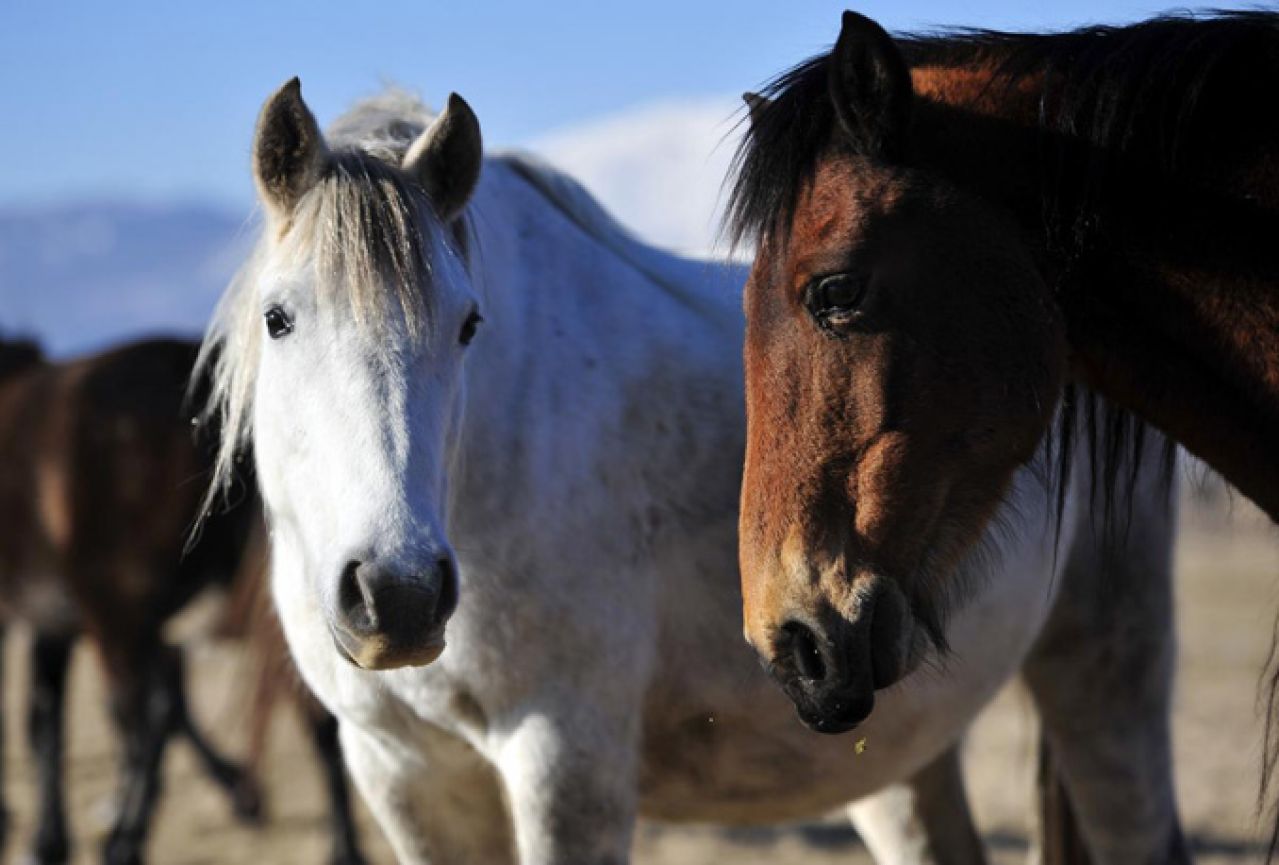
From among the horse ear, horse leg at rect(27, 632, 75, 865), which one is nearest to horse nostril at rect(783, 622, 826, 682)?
the horse ear

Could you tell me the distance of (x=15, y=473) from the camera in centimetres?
769

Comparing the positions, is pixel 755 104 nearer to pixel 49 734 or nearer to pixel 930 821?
pixel 930 821

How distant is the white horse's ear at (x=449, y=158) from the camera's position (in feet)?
9.50

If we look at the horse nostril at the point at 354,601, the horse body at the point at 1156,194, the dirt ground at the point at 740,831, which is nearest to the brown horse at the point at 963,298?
the horse body at the point at 1156,194

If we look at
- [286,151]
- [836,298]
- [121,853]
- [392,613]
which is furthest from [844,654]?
[121,853]

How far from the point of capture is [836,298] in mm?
2494

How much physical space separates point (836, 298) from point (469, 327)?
2.45ft

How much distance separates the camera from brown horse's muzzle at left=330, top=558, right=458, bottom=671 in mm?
2477

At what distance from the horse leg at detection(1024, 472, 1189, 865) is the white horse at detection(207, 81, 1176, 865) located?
19.5 inches

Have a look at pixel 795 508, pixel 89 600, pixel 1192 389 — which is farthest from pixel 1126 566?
pixel 89 600

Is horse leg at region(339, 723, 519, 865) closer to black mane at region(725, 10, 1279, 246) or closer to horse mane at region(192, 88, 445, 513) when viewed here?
horse mane at region(192, 88, 445, 513)

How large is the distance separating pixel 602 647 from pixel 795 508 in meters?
0.74

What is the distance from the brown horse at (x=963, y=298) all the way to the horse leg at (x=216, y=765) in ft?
18.1

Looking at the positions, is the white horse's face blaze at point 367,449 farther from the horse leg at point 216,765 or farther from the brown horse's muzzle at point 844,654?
the horse leg at point 216,765
